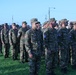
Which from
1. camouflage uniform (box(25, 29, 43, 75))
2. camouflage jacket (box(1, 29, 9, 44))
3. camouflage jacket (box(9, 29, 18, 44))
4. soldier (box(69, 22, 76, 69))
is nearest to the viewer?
camouflage uniform (box(25, 29, 43, 75))

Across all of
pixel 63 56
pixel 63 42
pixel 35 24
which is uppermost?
pixel 35 24

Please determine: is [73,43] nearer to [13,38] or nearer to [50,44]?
[50,44]

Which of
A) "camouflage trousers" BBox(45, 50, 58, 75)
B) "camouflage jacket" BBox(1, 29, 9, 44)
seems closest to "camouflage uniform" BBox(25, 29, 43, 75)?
"camouflage trousers" BBox(45, 50, 58, 75)

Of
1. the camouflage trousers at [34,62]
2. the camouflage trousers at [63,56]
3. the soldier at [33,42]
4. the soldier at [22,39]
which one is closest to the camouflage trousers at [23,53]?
the soldier at [22,39]

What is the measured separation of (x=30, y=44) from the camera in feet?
33.3

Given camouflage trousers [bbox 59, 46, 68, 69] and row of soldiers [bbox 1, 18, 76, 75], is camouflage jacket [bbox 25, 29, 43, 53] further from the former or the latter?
camouflage trousers [bbox 59, 46, 68, 69]

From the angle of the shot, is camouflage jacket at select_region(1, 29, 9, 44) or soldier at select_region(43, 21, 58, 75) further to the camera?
camouflage jacket at select_region(1, 29, 9, 44)

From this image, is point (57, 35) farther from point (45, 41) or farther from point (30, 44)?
point (30, 44)

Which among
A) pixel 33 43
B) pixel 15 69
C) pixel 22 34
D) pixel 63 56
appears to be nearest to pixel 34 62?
pixel 33 43

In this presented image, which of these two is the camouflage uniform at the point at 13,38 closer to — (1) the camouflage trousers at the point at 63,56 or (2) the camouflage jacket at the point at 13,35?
(2) the camouflage jacket at the point at 13,35

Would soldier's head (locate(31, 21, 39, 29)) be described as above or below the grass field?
above

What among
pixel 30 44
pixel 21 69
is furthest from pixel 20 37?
pixel 30 44

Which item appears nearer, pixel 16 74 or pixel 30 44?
pixel 30 44

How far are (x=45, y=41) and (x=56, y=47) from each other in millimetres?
521
